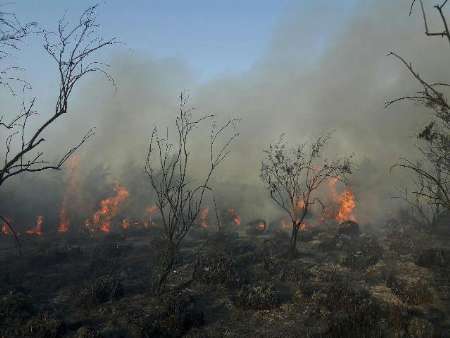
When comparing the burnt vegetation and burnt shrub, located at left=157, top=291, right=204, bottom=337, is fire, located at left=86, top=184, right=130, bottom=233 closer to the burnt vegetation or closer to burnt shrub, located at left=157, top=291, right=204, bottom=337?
the burnt vegetation

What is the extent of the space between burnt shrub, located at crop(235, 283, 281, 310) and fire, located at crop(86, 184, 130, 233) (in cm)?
2286

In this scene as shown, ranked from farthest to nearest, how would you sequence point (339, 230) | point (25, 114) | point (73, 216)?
point (73, 216) < point (339, 230) < point (25, 114)

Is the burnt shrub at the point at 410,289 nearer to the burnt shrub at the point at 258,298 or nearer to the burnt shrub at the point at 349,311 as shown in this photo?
the burnt shrub at the point at 349,311

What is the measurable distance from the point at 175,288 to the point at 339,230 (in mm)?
15865

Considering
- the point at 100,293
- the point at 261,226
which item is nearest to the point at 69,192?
the point at 261,226

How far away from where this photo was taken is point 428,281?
15.2 meters

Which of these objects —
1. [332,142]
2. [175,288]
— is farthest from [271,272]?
[332,142]

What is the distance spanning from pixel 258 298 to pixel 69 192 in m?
32.7

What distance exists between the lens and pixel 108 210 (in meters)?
37.3

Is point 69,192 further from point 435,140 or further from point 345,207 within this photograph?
point 435,140

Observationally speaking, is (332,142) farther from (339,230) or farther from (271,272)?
(271,272)

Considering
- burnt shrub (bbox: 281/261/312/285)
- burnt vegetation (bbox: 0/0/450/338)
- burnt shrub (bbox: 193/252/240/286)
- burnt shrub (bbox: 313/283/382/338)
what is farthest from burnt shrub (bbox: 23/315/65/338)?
burnt shrub (bbox: 281/261/312/285)

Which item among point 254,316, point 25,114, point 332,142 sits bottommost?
point 254,316

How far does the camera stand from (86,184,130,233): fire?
113ft
